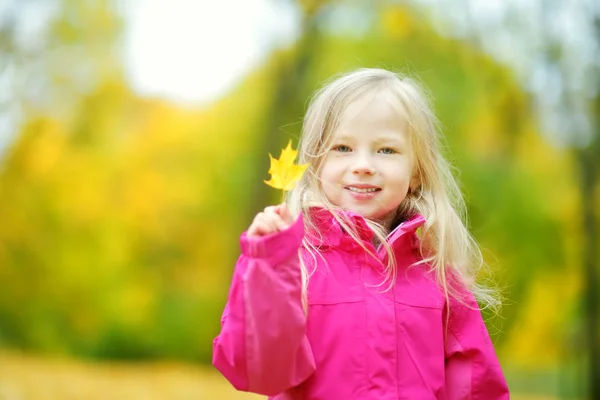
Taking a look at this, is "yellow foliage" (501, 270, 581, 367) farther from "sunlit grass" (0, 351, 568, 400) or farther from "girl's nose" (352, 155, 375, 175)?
"girl's nose" (352, 155, 375, 175)

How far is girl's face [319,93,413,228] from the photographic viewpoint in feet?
7.14

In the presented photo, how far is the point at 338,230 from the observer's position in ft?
6.91

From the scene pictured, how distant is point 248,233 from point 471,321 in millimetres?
803

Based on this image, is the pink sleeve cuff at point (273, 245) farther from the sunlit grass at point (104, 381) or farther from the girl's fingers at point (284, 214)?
the sunlit grass at point (104, 381)

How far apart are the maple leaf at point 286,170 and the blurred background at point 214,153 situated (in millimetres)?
6618

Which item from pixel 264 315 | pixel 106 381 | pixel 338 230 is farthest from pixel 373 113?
pixel 106 381

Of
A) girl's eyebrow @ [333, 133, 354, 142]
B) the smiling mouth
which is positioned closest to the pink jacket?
the smiling mouth

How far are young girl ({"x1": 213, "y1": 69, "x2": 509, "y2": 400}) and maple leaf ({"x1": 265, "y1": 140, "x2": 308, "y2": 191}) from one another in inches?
2.3

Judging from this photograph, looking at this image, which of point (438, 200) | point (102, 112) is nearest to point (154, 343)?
point (102, 112)

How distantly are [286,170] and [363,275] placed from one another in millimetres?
398

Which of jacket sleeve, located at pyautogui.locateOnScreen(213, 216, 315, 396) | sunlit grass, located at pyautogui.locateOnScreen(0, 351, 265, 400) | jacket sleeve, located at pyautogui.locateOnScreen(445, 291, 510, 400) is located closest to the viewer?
jacket sleeve, located at pyautogui.locateOnScreen(213, 216, 315, 396)

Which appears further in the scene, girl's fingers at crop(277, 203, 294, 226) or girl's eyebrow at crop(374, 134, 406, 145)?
girl's eyebrow at crop(374, 134, 406, 145)

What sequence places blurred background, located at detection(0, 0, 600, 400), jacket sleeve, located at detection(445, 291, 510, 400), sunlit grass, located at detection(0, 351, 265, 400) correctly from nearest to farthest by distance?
jacket sleeve, located at detection(445, 291, 510, 400) → sunlit grass, located at detection(0, 351, 265, 400) → blurred background, located at detection(0, 0, 600, 400)

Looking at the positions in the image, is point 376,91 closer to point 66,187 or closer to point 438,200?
point 438,200
